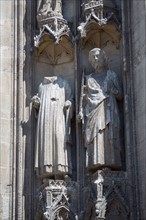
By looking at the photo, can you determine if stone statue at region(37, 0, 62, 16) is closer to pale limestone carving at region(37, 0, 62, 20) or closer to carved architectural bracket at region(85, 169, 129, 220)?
pale limestone carving at region(37, 0, 62, 20)

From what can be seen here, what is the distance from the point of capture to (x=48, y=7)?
567 inches

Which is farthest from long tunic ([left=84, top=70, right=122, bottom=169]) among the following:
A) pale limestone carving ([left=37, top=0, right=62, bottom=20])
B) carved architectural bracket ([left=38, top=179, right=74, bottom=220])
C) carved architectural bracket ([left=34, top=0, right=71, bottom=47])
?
pale limestone carving ([left=37, top=0, right=62, bottom=20])

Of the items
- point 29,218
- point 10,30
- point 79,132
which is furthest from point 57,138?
point 10,30

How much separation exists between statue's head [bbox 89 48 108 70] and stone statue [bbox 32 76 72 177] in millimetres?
668

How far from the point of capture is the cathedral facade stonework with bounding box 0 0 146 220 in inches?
512

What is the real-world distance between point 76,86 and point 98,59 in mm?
608

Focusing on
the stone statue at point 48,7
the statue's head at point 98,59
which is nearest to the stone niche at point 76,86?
the stone statue at point 48,7

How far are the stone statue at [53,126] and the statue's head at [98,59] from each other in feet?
2.19

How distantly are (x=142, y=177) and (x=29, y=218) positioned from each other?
2096mm

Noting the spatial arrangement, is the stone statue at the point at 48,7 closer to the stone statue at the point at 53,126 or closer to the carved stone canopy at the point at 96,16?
the carved stone canopy at the point at 96,16

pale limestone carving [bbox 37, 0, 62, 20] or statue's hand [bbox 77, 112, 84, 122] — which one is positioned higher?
pale limestone carving [bbox 37, 0, 62, 20]

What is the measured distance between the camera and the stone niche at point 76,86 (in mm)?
12953

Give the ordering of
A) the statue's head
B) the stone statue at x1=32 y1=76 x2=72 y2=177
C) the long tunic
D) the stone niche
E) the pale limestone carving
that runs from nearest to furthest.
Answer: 1. the stone niche
2. the long tunic
3. the stone statue at x1=32 y1=76 x2=72 y2=177
4. the statue's head
5. the pale limestone carving

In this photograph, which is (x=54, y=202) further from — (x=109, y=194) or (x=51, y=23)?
(x=51, y=23)
